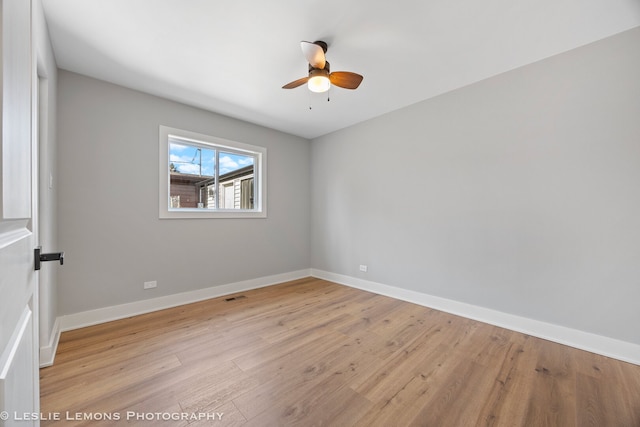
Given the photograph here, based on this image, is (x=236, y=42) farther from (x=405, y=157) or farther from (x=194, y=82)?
(x=405, y=157)

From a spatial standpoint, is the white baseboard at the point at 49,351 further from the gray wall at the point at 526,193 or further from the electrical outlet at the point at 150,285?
the gray wall at the point at 526,193

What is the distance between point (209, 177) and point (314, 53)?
233 cm

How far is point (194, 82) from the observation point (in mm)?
2736

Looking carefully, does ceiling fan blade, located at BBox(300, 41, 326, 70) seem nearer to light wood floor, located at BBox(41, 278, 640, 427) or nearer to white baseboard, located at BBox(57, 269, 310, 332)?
light wood floor, located at BBox(41, 278, 640, 427)

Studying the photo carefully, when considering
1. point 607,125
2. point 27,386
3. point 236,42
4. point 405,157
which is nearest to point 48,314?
point 27,386

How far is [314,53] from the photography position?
200cm

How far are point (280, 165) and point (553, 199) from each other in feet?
11.7

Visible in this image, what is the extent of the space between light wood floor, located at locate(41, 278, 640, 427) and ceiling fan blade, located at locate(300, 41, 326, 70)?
96.9 inches

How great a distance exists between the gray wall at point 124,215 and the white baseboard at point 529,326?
2.38 metres

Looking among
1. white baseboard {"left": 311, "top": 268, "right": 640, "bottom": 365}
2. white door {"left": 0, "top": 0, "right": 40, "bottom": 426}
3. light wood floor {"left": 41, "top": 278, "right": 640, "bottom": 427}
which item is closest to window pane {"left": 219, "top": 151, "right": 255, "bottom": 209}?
light wood floor {"left": 41, "top": 278, "right": 640, "bottom": 427}

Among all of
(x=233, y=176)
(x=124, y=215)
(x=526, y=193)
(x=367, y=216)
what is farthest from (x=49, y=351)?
(x=526, y=193)

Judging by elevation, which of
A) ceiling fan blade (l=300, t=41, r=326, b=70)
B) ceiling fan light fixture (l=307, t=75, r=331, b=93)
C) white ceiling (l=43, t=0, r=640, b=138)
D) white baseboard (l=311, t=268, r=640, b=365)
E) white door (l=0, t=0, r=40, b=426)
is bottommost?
white baseboard (l=311, t=268, r=640, b=365)

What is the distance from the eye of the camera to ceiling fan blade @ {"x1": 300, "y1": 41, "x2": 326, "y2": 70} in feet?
6.31

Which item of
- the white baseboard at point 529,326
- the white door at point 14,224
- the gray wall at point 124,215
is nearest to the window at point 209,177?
the gray wall at point 124,215
